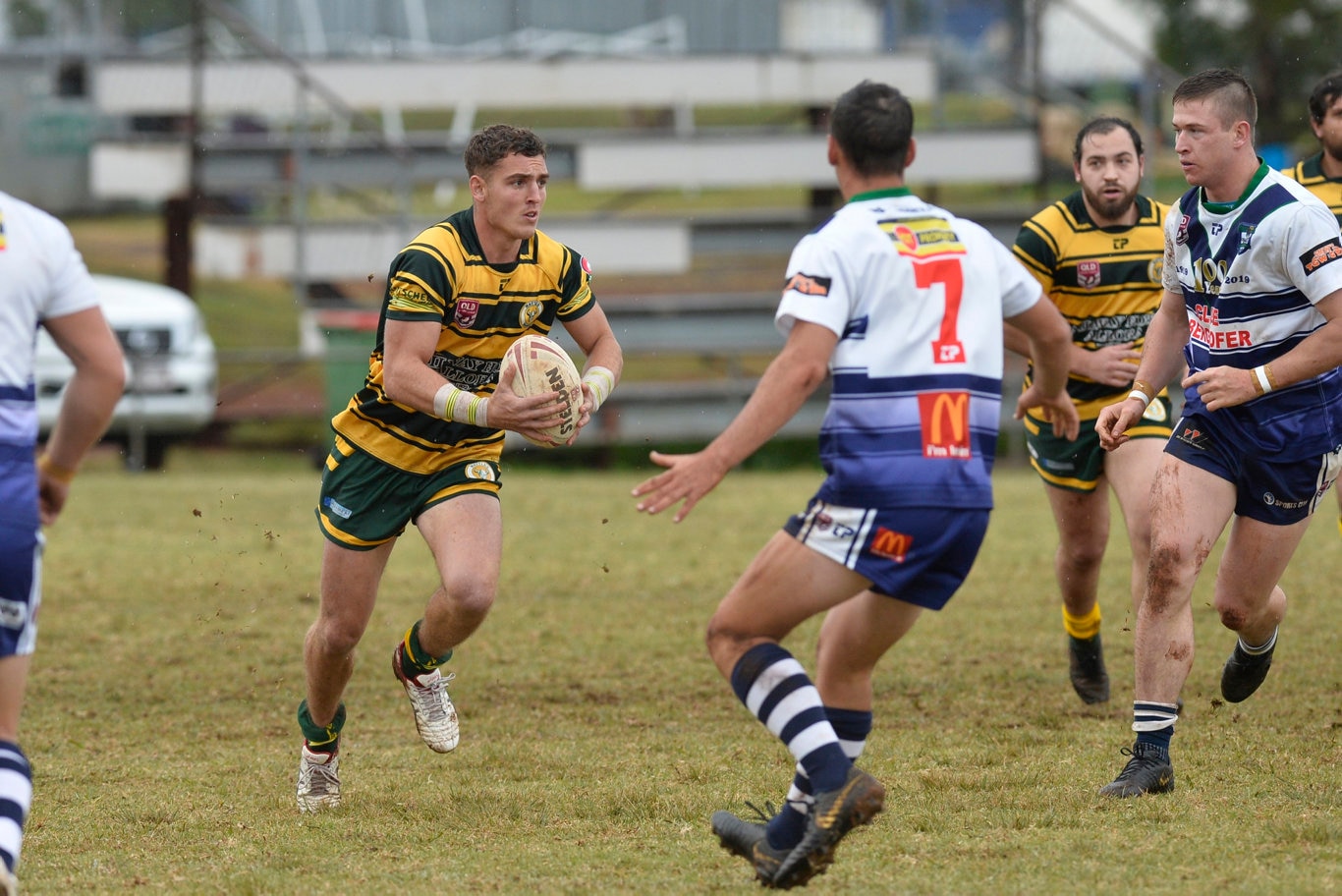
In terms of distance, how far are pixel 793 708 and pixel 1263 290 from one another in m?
2.30

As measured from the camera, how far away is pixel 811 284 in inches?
165

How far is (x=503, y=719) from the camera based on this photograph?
6941 mm

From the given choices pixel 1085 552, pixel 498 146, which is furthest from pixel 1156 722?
pixel 498 146

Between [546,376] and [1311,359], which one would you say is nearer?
[1311,359]

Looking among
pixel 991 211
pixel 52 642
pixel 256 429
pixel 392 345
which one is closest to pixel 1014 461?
pixel 991 211

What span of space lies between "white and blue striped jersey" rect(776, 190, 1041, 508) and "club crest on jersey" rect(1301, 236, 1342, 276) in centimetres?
147

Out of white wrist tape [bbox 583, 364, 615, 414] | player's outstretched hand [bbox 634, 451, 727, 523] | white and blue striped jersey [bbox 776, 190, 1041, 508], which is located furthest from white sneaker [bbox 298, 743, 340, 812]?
white and blue striped jersey [bbox 776, 190, 1041, 508]

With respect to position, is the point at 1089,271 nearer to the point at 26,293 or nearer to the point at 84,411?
the point at 84,411

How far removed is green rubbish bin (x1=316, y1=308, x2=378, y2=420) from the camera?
1577 cm

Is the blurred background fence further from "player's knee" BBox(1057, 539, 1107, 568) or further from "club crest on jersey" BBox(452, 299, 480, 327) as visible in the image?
"club crest on jersey" BBox(452, 299, 480, 327)

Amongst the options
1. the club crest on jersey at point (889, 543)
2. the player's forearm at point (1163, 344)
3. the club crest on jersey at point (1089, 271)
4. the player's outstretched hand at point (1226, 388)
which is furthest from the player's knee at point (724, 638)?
the club crest on jersey at point (1089, 271)

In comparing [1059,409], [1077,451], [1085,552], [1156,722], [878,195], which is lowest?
[1156,722]

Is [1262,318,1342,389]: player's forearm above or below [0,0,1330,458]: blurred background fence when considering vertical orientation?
below

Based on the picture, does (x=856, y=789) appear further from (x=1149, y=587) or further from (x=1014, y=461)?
(x=1014, y=461)
